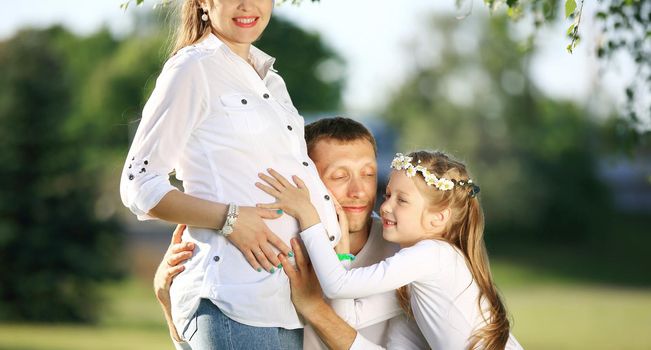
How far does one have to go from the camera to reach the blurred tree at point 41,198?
712 inches

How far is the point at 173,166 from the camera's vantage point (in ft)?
9.16

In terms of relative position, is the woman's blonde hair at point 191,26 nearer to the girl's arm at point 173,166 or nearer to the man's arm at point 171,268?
the girl's arm at point 173,166

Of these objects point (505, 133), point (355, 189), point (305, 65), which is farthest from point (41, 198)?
point (305, 65)

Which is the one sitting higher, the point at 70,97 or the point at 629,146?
the point at 629,146

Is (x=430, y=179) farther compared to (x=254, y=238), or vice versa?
(x=430, y=179)

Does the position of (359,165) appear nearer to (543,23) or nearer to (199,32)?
(199,32)

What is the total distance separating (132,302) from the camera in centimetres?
2428

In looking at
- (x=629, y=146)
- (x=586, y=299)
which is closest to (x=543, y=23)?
(x=629, y=146)

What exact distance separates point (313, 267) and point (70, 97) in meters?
16.4

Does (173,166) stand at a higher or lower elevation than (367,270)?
higher

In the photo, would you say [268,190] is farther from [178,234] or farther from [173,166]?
[178,234]

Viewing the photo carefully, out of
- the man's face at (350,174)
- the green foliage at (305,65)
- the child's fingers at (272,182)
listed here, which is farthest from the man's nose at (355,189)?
the green foliage at (305,65)

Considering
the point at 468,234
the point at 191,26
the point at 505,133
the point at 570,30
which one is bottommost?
the point at 468,234

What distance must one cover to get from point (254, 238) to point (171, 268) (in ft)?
1.12
